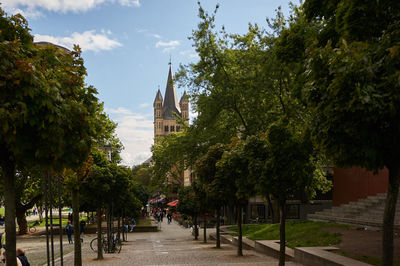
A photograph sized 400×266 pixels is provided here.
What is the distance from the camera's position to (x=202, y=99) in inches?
1200

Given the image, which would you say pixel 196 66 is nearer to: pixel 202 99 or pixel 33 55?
pixel 202 99

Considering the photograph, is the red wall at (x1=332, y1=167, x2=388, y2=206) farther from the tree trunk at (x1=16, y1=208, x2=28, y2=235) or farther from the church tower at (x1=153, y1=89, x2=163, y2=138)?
the church tower at (x1=153, y1=89, x2=163, y2=138)

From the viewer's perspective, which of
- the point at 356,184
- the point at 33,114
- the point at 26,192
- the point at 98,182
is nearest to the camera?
the point at 33,114

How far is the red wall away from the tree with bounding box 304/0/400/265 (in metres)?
19.7

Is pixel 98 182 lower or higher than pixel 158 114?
lower

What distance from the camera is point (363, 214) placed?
895 inches

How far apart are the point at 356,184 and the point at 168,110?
469ft

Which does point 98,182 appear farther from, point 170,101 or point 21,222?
point 170,101

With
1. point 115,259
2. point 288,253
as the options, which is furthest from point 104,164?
point 288,253

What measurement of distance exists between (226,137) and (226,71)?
Result: 4771 mm

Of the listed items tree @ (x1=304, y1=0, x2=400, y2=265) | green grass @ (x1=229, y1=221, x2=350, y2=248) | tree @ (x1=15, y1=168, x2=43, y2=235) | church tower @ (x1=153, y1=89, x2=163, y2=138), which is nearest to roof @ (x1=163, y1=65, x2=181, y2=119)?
church tower @ (x1=153, y1=89, x2=163, y2=138)

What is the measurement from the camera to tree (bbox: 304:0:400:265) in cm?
630

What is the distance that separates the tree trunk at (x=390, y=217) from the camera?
688 cm

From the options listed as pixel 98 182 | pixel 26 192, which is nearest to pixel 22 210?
pixel 26 192
